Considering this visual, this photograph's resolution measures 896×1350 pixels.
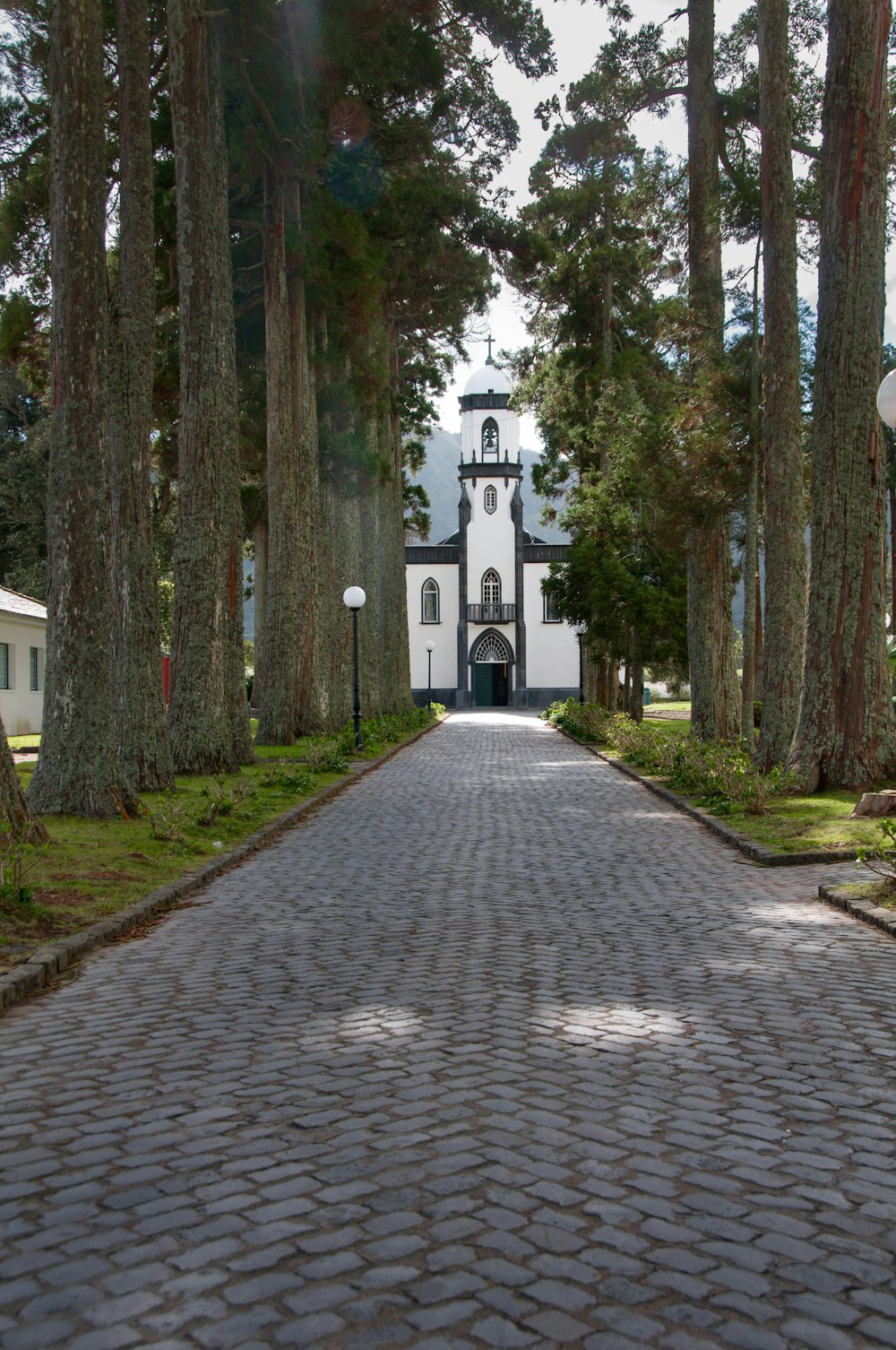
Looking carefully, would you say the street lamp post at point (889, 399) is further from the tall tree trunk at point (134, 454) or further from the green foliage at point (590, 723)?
the green foliage at point (590, 723)

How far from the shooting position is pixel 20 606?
106ft

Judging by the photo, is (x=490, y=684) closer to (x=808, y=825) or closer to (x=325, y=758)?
(x=325, y=758)

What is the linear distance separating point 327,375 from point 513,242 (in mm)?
4419

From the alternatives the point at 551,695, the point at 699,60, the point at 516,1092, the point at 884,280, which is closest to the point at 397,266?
the point at 699,60

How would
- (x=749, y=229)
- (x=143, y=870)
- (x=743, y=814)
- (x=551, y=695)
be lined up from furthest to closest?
(x=551, y=695) < (x=749, y=229) < (x=743, y=814) < (x=143, y=870)

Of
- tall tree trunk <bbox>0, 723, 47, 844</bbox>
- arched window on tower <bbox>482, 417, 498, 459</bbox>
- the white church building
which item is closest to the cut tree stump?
tall tree trunk <bbox>0, 723, 47, 844</bbox>

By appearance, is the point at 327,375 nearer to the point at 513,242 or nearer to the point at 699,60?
the point at 513,242

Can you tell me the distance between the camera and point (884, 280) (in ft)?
42.2

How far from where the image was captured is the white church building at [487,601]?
70.2 meters

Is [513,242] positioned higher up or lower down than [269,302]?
higher up

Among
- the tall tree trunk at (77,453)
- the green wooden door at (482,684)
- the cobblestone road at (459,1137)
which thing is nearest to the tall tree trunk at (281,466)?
the tall tree trunk at (77,453)

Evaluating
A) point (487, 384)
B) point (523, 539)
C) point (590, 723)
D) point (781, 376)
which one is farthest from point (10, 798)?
point (487, 384)

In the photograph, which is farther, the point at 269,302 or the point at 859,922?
the point at 269,302

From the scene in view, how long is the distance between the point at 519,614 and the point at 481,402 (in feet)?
40.4
